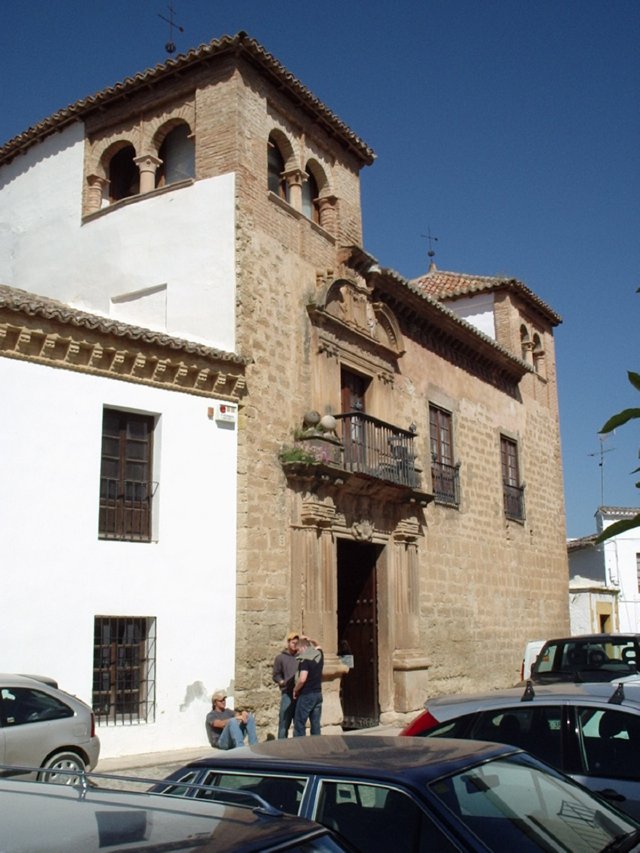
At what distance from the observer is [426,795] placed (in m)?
3.42

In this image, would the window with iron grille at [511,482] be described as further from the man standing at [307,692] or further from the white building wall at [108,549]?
the man standing at [307,692]

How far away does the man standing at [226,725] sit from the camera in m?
10.1

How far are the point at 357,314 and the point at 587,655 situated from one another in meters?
7.39

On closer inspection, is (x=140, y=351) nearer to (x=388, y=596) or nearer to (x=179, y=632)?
(x=179, y=632)

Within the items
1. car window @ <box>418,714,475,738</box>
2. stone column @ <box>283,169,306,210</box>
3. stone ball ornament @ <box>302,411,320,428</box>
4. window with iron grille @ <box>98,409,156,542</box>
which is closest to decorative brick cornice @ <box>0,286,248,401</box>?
window with iron grille @ <box>98,409,156,542</box>

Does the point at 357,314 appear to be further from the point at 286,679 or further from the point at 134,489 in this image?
the point at 286,679

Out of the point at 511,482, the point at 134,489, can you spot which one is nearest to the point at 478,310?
the point at 511,482

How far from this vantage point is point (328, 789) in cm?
363

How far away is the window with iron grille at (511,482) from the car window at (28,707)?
14.0m

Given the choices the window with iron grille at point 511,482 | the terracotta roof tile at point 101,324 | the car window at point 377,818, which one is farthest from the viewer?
the window with iron grille at point 511,482

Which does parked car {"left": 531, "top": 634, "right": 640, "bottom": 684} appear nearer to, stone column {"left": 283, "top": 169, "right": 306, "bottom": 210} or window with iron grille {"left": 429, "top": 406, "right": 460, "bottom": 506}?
window with iron grille {"left": 429, "top": 406, "right": 460, "bottom": 506}

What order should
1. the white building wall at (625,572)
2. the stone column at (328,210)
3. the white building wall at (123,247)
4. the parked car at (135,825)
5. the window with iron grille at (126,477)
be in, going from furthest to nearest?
1. the white building wall at (625,572)
2. the stone column at (328,210)
3. the white building wall at (123,247)
4. the window with iron grille at (126,477)
5. the parked car at (135,825)

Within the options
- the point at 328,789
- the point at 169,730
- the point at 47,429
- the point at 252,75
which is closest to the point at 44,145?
the point at 252,75

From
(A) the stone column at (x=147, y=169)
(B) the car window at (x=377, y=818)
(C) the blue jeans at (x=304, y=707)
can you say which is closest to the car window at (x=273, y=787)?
(B) the car window at (x=377, y=818)
